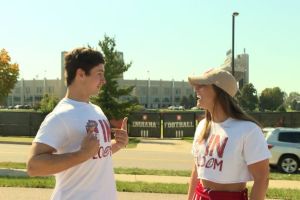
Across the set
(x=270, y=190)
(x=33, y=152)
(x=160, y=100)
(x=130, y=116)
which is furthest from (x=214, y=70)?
(x=160, y=100)

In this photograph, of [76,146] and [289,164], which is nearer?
[76,146]

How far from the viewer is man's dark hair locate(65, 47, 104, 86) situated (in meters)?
3.21

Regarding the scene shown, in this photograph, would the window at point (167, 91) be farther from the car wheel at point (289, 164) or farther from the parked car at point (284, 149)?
the car wheel at point (289, 164)

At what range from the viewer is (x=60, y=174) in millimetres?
3156

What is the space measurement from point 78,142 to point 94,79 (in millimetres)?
440

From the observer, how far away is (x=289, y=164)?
16.9m

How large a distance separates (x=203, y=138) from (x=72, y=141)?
3.58 feet

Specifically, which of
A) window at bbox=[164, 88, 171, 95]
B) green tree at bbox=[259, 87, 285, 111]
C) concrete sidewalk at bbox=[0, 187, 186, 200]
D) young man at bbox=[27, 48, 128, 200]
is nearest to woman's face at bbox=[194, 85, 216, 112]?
young man at bbox=[27, 48, 128, 200]

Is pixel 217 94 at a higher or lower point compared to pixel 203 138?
higher

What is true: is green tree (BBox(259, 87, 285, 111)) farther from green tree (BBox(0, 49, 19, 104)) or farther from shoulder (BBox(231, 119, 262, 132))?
shoulder (BBox(231, 119, 262, 132))

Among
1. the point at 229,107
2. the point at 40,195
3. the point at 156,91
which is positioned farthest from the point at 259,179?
the point at 156,91

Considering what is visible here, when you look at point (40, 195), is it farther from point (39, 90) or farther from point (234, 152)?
point (39, 90)

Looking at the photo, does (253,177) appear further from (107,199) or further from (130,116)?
(130,116)

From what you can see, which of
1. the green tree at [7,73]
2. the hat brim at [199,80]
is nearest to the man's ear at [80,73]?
the hat brim at [199,80]
